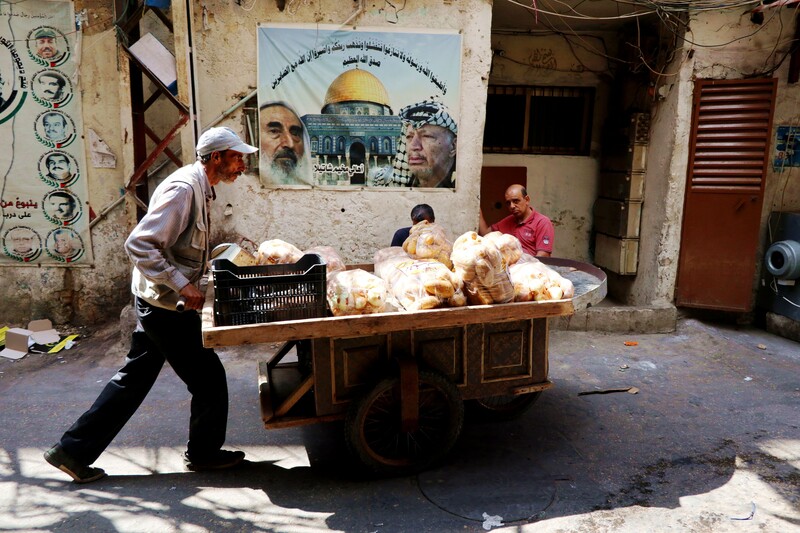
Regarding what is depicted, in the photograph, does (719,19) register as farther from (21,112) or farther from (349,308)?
(21,112)

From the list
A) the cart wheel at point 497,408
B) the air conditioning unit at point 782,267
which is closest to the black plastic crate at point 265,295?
the cart wheel at point 497,408

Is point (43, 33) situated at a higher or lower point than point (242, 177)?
higher

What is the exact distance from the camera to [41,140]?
570 cm

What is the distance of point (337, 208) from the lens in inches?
229

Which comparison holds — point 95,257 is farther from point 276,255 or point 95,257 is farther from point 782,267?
point 782,267

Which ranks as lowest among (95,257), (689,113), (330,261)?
(95,257)

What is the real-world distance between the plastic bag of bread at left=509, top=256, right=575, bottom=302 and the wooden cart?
0.08 m

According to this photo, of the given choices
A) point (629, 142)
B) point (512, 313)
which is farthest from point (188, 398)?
point (629, 142)

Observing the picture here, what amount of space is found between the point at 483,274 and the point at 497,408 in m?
1.43

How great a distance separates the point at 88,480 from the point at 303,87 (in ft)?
12.4

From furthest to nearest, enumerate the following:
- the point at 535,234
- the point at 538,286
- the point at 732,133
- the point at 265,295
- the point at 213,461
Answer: the point at 732,133 → the point at 535,234 → the point at 213,461 → the point at 538,286 → the point at 265,295

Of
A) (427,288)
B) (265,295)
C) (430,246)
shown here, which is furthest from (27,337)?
(427,288)

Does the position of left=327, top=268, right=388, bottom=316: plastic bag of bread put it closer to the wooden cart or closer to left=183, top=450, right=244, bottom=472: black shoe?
the wooden cart

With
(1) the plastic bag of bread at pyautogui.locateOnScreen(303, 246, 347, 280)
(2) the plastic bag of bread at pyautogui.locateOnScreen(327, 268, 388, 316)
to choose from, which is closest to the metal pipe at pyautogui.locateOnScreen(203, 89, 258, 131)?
(1) the plastic bag of bread at pyautogui.locateOnScreen(303, 246, 347, 280)
